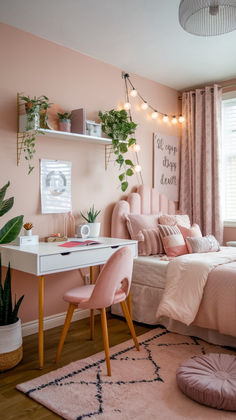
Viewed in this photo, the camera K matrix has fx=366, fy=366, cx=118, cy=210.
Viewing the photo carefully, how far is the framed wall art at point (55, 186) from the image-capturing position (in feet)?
10.1

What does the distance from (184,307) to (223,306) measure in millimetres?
296

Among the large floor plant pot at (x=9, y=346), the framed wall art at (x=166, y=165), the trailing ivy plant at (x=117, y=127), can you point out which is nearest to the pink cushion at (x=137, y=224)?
the trailing ivy plant at (x=117, y=127)

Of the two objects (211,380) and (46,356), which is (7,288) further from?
(211,380)

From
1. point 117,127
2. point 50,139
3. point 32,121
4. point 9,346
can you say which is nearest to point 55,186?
point 50,139

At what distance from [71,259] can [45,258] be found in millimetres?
233

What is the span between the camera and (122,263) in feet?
7.48

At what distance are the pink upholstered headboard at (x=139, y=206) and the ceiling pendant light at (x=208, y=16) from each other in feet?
5.94

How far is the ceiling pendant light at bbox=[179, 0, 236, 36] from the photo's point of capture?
6.70 ft

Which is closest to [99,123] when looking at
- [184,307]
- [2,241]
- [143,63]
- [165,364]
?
[143,63]

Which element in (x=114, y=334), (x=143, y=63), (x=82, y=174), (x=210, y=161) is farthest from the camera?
(x=210, y=161)

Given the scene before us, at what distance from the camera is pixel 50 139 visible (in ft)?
10.2

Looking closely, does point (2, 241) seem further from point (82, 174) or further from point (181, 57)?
point (181, 57)

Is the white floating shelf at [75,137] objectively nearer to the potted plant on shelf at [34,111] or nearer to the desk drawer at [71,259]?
the potted plant on shelf at [34,111]

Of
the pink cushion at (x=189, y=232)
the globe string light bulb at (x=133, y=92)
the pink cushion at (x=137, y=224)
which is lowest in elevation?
the pink cushion at (x=189, y=232)
